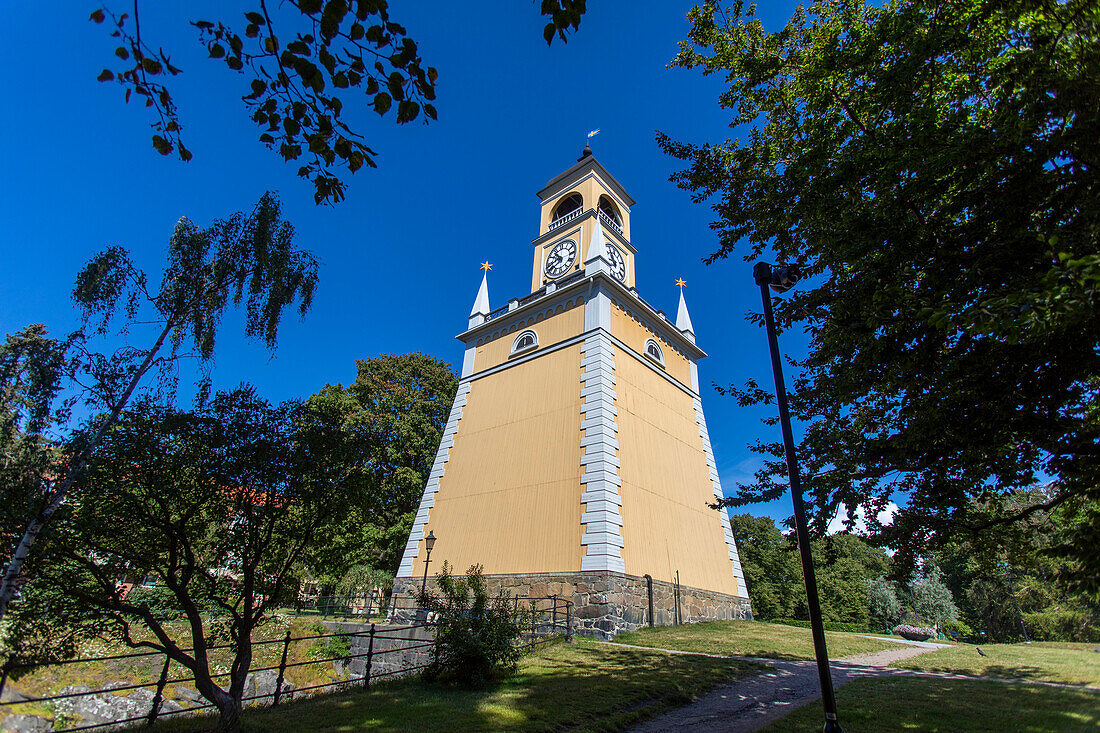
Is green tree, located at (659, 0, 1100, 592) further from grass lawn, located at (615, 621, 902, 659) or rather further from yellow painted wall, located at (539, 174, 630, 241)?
yellow painted wall, located at (539, 174, 630, 241)

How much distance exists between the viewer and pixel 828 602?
134ft

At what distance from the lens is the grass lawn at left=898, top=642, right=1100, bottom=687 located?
5.91 m

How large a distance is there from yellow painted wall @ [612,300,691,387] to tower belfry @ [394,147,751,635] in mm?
79

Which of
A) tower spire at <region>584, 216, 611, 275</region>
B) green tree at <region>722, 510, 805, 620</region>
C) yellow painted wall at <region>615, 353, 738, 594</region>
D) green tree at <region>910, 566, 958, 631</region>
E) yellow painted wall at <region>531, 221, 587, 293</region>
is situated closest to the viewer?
yellow painted wall at <region>615, 353, 738, 594</region>

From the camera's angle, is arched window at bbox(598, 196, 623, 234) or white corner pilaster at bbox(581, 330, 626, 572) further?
arched window at bbox(598, 196, 623, 234)

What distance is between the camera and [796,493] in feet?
17.3

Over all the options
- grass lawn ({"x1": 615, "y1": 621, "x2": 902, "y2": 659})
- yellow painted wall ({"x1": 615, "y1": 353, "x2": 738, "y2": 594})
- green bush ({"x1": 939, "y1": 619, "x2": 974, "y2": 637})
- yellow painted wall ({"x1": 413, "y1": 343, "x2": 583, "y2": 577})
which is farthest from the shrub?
green bush ({"x1": 939, "y1": 619, "x2": 974, "y2": 637})

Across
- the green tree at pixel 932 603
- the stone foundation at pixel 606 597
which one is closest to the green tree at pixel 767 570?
the green tree at pixel 932 603

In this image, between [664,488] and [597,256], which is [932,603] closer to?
[664,488]

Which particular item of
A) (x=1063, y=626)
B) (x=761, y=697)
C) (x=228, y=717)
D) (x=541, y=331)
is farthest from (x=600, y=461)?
(x=1063, y=626)

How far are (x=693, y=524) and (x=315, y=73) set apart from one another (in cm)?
1742

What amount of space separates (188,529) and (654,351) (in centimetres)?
1737

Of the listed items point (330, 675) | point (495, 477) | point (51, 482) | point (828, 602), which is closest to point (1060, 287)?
Answer: point (51, 482)

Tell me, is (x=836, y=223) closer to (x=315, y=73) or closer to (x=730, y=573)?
(x=315, y=73)
